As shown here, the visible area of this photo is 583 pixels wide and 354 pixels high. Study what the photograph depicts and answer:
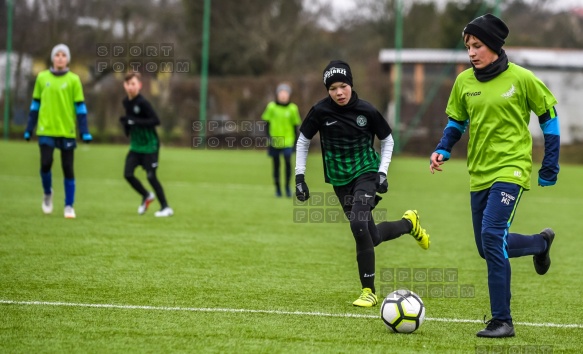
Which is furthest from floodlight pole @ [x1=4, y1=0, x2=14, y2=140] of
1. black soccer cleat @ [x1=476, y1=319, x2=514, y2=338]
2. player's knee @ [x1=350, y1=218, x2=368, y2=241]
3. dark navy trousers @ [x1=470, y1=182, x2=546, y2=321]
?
black soccer cleat @ [x1=476, y1=319, x2=514, y2=338]

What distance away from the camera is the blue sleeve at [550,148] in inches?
236

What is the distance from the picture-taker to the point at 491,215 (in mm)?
5984

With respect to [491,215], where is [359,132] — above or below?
above

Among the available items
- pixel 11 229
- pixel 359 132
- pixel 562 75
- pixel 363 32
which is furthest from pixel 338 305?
pixel 363 32

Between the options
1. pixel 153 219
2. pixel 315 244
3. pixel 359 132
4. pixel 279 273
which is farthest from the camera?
pixel 153 219

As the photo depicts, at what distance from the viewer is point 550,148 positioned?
5.99m

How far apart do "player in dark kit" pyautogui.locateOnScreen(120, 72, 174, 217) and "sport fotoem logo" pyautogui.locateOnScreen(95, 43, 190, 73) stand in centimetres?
2443

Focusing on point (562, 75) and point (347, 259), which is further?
point (562, 75)

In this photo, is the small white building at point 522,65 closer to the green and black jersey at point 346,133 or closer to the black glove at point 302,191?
the green and black jersey at point 346,133

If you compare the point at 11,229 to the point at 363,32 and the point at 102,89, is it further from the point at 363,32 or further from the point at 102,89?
the point at 363,32

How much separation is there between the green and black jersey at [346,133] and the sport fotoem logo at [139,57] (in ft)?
98.1

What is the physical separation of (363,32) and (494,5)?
1420 centimetres

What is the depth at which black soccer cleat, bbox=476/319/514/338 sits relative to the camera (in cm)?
579

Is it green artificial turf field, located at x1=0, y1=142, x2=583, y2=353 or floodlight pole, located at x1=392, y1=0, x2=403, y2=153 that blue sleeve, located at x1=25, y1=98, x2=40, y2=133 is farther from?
floodlight pole, located at x1=392, y1=0, x2=403, y2=153
